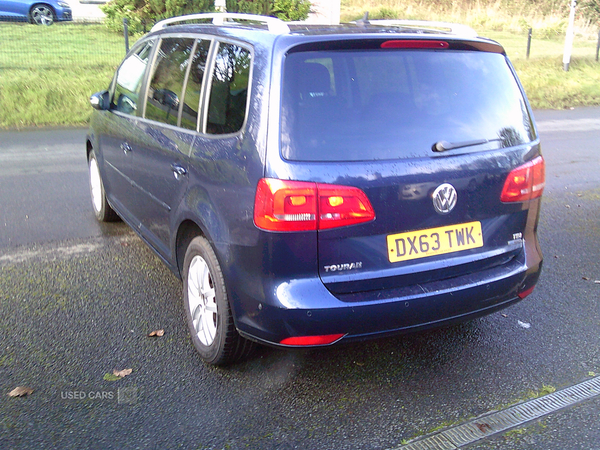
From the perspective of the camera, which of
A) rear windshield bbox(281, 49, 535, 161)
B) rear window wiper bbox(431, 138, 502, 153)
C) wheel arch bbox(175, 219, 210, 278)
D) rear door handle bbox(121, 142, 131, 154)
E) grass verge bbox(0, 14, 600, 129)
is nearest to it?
rear windshield bbox(281, 49, 535, 161)

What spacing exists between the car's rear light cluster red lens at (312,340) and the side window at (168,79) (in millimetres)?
1570

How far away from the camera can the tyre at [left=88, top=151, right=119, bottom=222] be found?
566 centimetres

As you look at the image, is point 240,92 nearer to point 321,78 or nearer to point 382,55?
point 321,78

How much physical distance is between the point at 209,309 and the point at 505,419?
1.63 m

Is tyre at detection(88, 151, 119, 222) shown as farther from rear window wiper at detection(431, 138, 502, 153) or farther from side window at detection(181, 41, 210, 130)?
rear window wiper at detection(431, 138, 502, 153)

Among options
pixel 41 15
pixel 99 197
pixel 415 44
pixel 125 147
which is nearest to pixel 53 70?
pixel 41 15

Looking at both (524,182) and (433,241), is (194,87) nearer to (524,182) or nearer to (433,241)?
(433,241)

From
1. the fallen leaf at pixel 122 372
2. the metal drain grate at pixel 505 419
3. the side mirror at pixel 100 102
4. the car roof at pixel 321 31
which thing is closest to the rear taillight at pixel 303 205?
the car roof at pixel 321 31

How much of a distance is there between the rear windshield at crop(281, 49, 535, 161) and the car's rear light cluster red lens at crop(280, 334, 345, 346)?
2.72ft

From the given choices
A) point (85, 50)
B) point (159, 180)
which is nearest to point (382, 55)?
point (159, 180)

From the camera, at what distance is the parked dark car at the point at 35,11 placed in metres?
18.1

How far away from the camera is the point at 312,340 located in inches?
115

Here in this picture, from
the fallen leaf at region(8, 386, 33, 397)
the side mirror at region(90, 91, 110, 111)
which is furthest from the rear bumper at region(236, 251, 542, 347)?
the side mirror at region(90, 91, 110, 111)

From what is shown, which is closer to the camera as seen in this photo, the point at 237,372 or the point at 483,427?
the point at 483,427
